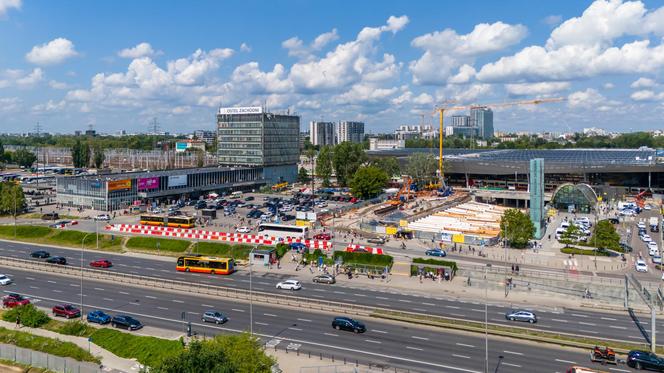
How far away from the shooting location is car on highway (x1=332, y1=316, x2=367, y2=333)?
120ft

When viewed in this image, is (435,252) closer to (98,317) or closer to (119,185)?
(98,317)

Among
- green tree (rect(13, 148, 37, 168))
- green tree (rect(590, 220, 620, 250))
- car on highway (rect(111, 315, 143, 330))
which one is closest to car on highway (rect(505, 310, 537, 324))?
green tree (rect(590, 220, 620, 250))

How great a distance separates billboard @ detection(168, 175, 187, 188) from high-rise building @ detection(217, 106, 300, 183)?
26.1 meters

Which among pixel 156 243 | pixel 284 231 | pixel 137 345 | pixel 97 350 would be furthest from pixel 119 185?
pixel 137 345

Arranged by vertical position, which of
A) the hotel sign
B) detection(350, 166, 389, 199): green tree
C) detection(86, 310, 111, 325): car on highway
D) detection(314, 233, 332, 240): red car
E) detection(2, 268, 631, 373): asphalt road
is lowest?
detection(2, 268, 631, 373): asphalt road

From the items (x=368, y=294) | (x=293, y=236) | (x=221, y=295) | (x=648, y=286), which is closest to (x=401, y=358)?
(x=368, y=294)

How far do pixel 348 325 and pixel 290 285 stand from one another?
39.0ft

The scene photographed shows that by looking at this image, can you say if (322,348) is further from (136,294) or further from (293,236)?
(293,236)

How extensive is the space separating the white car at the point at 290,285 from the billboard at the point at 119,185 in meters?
52.2

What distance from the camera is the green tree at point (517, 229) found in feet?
211

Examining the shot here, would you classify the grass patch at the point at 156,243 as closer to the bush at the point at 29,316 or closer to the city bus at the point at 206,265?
the city bus at the point at 206,265

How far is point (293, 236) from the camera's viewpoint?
2574 inches

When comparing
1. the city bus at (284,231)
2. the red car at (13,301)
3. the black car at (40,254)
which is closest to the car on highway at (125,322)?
the red car at (13,301)

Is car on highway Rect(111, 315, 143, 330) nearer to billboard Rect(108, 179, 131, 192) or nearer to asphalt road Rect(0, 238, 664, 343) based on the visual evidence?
asphalt road Rect(0, 238, 664, 343)
